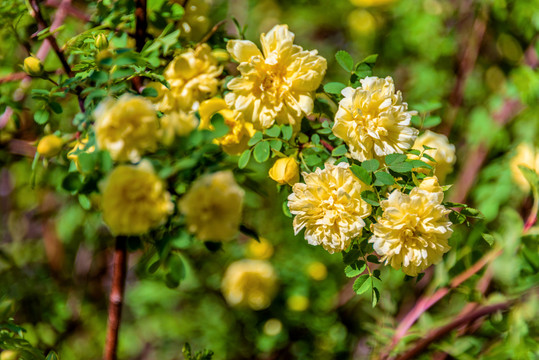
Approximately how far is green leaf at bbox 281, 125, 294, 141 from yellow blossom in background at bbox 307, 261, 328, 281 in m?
0.70

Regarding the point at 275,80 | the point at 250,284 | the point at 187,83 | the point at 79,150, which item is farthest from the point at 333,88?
the point at 250,284

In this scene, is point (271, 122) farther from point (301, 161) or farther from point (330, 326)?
point (330, 326)

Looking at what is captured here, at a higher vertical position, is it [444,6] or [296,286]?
[444,6]

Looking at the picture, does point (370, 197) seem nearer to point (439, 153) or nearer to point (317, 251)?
point (439, 153)

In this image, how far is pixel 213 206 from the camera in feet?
1.40

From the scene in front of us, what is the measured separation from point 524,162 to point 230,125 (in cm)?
79

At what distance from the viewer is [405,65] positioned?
1615mm

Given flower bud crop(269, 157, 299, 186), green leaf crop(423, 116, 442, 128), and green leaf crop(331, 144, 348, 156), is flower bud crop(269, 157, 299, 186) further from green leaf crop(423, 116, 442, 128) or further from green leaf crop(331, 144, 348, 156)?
green leaf crop(423, 116, 442, 128)

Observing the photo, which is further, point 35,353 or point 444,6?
point 444,6

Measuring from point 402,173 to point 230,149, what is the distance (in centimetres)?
20

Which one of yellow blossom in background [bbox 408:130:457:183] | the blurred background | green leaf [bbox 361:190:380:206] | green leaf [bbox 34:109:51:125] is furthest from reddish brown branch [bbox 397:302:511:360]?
green leaf [bbox 34:109:51:125]

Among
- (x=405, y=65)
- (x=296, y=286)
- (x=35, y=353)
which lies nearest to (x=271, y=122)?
(x=35, y=353)

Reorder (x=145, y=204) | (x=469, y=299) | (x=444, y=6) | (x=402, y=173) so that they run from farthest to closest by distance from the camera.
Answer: (x=444, y=6) → (x=469, y=299) → (x=402, y=173) → (x=145, y=204)

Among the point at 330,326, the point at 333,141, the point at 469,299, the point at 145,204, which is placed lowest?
the point at 330,326
